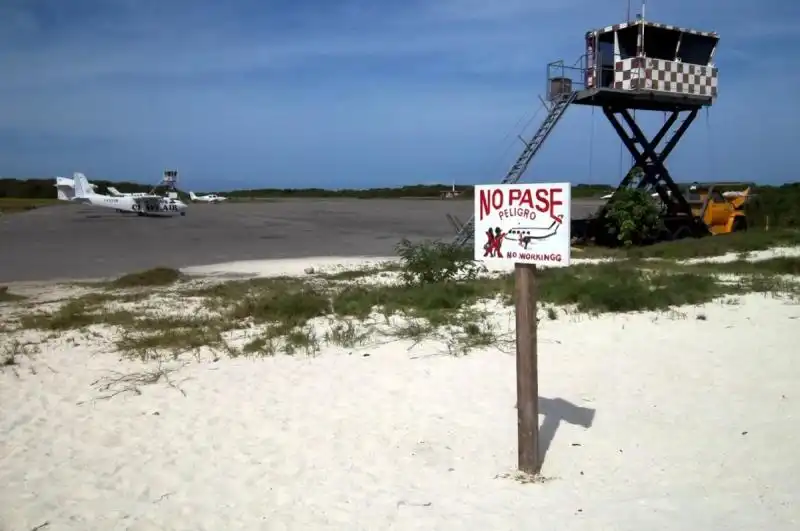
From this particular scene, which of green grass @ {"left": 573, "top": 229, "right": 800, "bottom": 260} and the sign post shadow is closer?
the sign post shadow

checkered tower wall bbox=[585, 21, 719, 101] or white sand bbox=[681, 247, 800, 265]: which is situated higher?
checkered tower wall bbox=[585, 21, 719, 101]

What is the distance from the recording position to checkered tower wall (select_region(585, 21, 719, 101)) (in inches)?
836

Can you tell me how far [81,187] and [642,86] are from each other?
195 ft

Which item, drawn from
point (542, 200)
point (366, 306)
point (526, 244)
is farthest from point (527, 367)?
point (366, 306)

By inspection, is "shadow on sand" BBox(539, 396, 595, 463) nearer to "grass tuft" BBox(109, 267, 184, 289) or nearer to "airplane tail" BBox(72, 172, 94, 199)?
"grass tuft" BBox(109, 267, 184, 289)

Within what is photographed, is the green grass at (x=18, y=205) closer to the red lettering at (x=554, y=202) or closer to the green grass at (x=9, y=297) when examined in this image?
the green grass at (x=9, y=297)

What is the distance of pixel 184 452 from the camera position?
5355 mm

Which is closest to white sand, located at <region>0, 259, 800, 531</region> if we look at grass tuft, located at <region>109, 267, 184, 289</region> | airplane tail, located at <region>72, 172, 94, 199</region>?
grass tuft, located at <region>109, 267, 184, 289</region>

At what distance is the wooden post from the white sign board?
16 cm

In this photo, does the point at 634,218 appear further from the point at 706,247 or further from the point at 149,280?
the point at 149,280

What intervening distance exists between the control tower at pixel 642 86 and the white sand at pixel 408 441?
41.2 feet

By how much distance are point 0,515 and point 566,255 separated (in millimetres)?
3929

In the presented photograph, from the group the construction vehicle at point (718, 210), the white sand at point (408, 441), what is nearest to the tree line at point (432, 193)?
the construction vehicle at point (718, 210)

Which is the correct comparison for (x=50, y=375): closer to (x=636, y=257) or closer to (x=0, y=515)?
(x=0, y=515)
